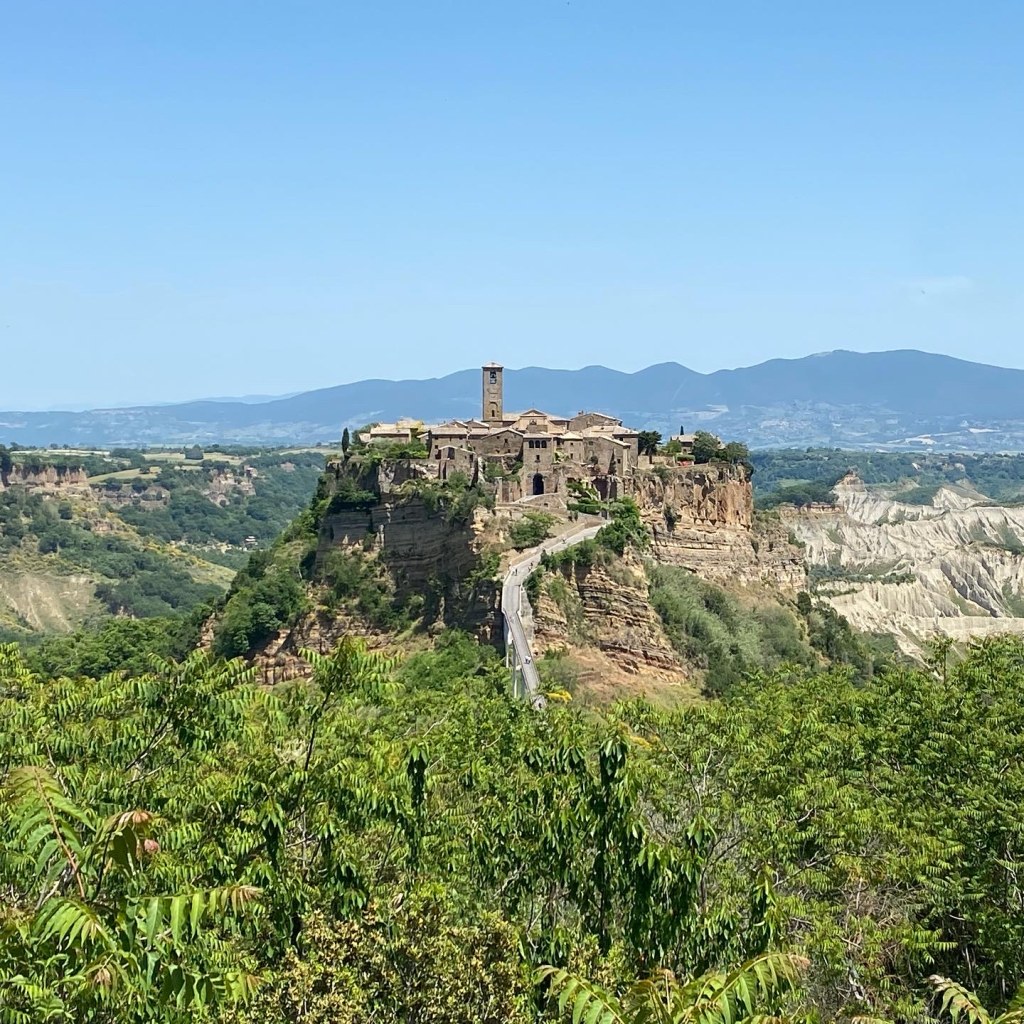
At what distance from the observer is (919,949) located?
55.9 feet

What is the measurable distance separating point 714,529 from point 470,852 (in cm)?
4569

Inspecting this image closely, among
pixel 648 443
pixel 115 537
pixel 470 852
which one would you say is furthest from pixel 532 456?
pixel 115 537

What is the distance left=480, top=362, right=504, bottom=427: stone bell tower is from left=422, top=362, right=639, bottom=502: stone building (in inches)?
217

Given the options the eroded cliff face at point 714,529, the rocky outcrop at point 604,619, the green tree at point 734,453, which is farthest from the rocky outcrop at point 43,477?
the rocky outcrop at point 604,619

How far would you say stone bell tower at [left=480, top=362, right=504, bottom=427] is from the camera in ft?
231

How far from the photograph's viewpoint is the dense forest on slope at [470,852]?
9867 millimetres

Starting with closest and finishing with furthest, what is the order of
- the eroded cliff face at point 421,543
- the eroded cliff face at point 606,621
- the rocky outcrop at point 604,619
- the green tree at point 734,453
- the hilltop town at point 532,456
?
1. the eroded cliff face at point 606,621
2. the rocky outcrop at point 604,619
3. the eroded cliff face at point 421,543
4. the hilltop town at point 532,456
5. the green tree at point 734,453

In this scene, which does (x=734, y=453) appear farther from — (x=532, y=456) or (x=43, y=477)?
(x=43, y=477)

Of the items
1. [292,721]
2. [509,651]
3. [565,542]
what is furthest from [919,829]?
[565,542]

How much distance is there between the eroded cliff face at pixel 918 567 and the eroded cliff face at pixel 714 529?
2406cm

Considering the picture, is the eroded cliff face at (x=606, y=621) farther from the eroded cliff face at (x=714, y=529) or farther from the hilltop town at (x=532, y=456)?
the eroded cliff face at (x=714, y=529)

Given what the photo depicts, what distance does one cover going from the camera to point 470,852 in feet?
54.3

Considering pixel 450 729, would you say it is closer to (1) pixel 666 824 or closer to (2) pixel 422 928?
(1) pixel 666 824

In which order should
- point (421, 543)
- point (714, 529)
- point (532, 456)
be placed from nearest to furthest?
point (421, 543) → point (532, 456) → point (714, 529)
